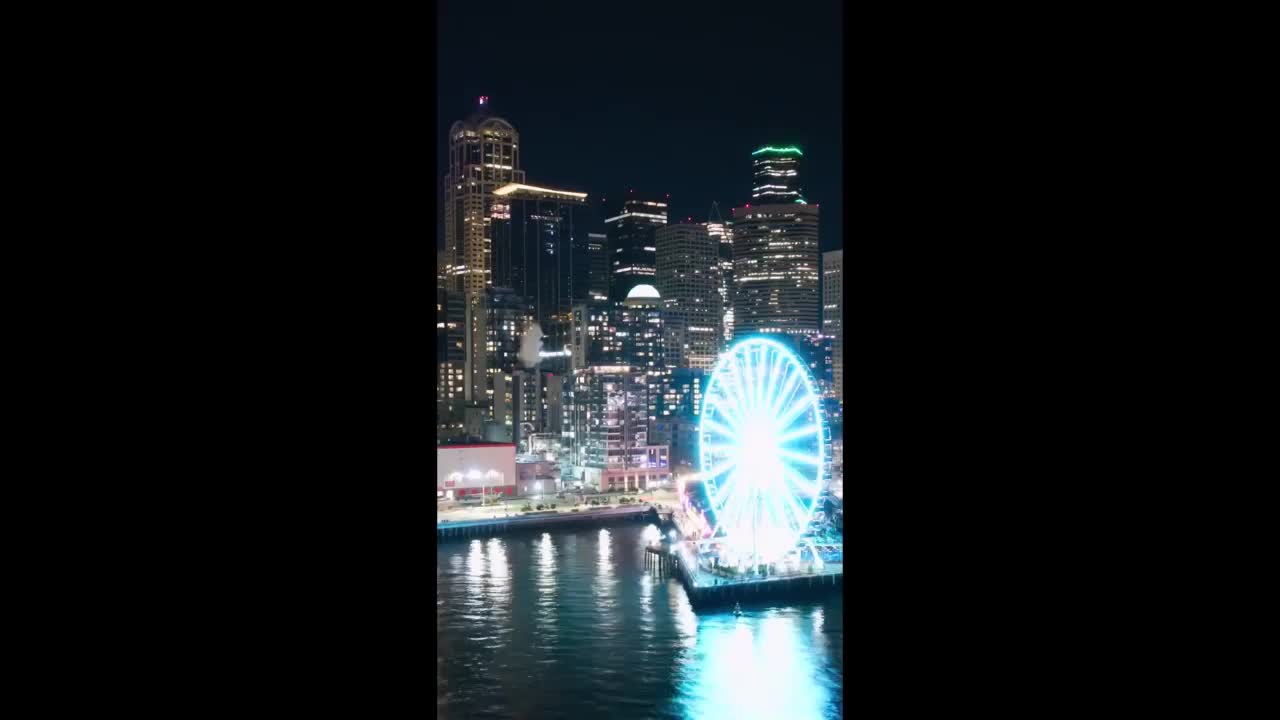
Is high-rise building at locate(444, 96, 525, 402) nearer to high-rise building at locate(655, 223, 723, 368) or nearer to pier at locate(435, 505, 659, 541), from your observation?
high-rise building at locate(655, 223, 723, 368)

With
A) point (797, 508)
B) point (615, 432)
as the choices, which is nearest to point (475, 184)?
point (615, 432)

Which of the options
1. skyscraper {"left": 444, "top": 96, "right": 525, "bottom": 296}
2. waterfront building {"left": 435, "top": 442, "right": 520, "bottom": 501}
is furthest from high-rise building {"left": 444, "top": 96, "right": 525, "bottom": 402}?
waterfront building {"left": 435, "top": 442, "right": 520, "bottom": 501}

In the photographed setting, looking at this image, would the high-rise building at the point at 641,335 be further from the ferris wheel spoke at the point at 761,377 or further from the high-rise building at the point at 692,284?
the ferris wheel spoke at the point at 761,377

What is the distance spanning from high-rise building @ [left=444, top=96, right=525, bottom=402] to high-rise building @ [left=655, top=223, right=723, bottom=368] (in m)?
9.17

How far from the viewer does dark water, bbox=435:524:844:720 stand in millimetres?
11461

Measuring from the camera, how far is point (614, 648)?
14203 millimetres

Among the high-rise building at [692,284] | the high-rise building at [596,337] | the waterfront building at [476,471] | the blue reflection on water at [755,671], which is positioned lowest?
the blue reflection on water at [755,671]

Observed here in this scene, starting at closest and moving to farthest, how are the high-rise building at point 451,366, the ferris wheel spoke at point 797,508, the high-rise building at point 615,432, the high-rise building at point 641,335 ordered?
the ferris wheel spoke at point 797,508 < the high-rise building at point 615,432 < the high-rise building at point 451,366 < the high-rise building at point 641,335

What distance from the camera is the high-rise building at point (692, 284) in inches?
1891

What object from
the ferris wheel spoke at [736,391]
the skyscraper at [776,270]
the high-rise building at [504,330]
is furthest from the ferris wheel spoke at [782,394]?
the skyscraper at [776,270]

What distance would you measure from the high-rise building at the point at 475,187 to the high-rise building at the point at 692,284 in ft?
30.1
